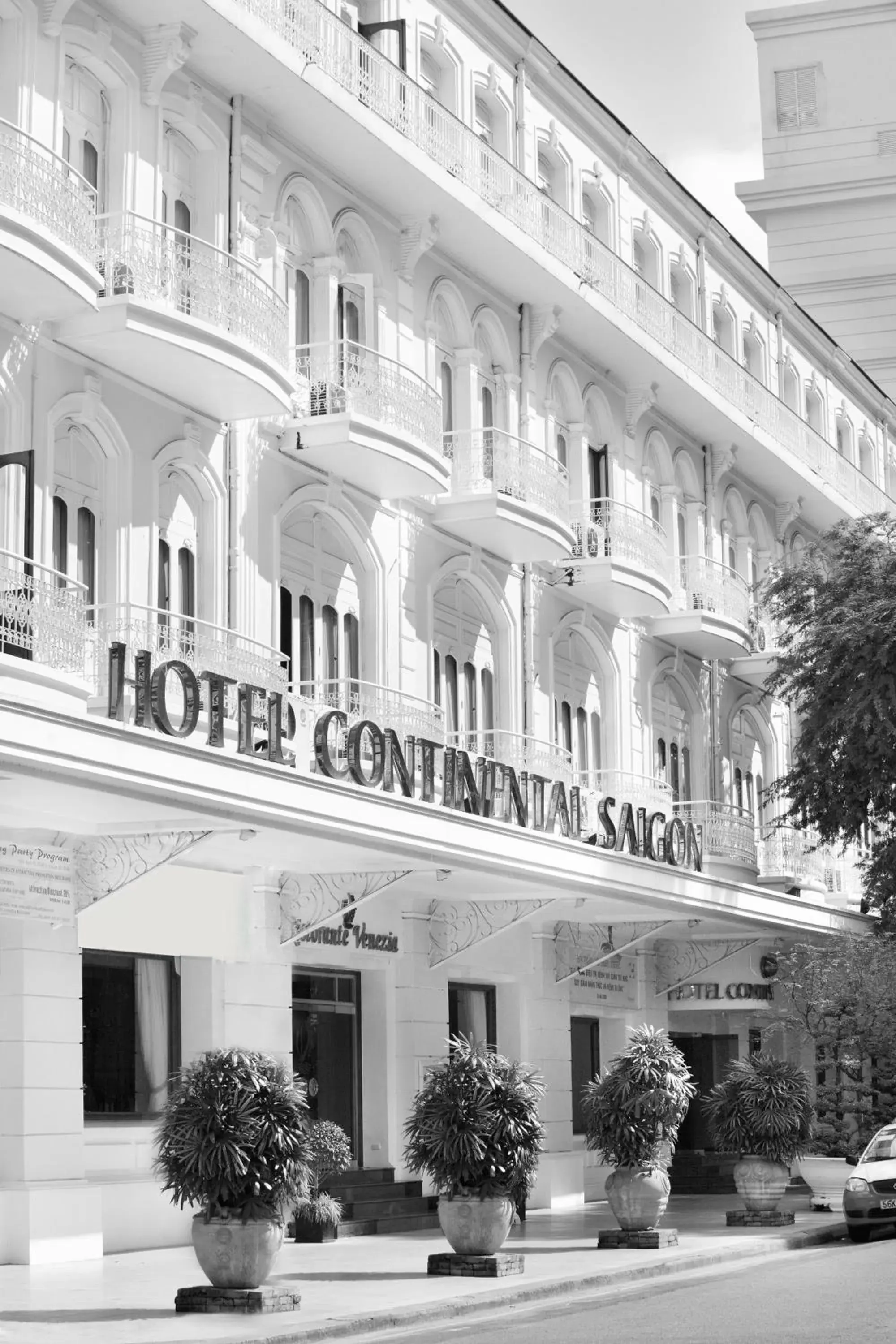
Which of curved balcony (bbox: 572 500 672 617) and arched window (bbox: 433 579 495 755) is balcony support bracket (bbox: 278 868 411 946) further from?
curved balcony (bbox: 572 500 672 617)

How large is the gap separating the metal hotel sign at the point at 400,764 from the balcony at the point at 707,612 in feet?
14.4

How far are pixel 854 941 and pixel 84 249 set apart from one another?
18460 mm

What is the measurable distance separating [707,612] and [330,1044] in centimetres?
1174

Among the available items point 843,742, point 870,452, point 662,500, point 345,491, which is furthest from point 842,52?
point 345,491

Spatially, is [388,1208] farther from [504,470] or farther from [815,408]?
[815,408]

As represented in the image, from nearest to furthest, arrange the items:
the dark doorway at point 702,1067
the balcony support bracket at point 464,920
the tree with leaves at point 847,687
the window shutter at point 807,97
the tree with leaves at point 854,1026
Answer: the balcony support bracket at point 464,920
the tree with leaves at point 854,1026
the tree with leaves at point 847,687
the dark doorway at point 702,1067
the window shutter at point 807,97

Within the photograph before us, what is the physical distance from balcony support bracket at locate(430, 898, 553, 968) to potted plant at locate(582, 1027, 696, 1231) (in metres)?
4.80

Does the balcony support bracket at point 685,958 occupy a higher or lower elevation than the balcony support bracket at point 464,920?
lower

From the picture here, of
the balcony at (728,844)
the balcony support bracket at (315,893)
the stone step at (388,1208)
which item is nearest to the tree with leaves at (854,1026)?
the balcony at (728,844)

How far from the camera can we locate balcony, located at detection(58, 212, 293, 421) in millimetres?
19594

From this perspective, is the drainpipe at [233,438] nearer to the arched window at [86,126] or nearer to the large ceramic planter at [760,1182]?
the arched window at [86,126]

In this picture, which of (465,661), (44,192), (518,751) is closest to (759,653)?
(518,751)

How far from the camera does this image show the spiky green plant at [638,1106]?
21203 millimetres

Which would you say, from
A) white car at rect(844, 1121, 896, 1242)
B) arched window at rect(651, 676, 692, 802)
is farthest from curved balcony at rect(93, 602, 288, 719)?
arched window at rect(651, 676, 692, 802)
